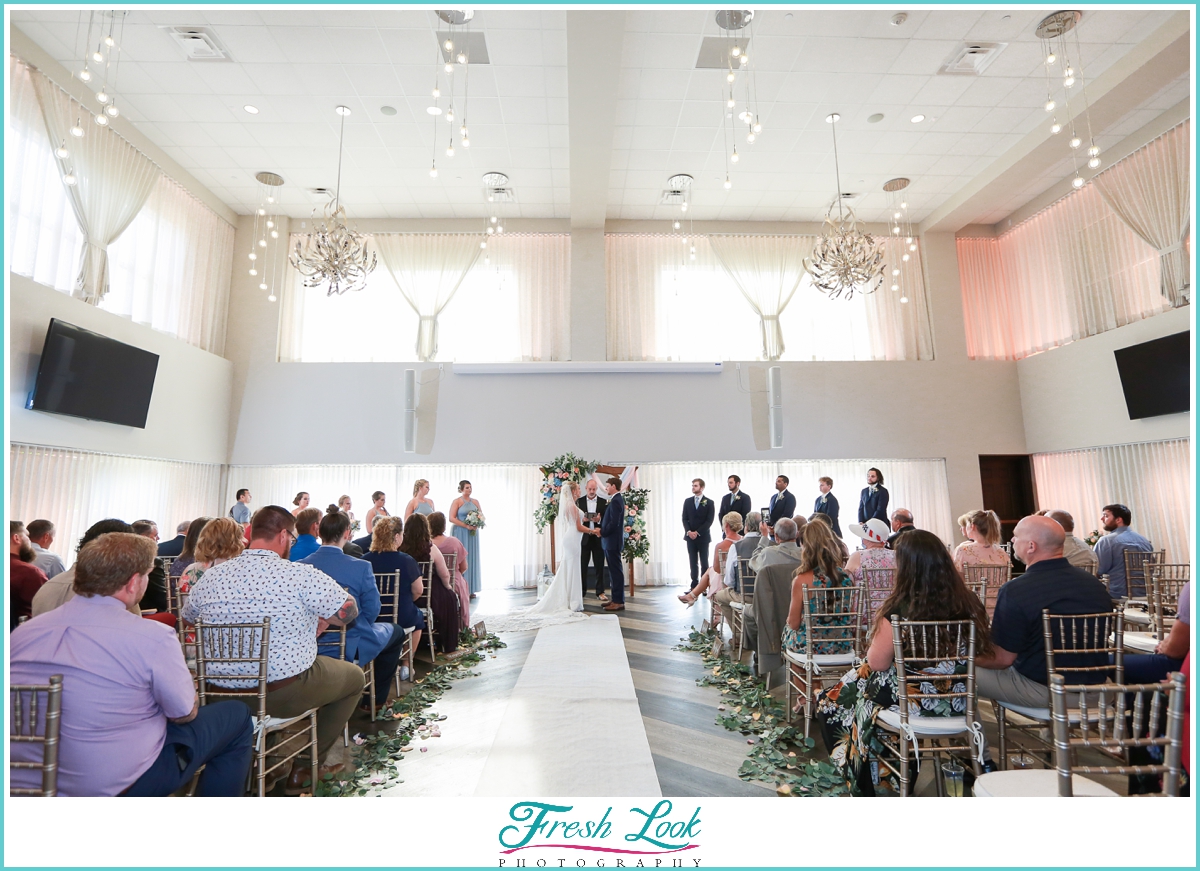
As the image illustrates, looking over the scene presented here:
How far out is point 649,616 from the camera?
711 cm

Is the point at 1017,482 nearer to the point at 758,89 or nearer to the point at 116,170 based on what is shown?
the point at 758,89

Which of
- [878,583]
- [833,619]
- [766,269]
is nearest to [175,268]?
[766,269]

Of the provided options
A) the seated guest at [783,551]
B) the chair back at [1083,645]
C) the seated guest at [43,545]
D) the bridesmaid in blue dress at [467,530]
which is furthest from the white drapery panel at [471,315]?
the chair back at [1083,645]

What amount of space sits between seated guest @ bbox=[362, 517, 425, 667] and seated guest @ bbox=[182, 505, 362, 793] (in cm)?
122

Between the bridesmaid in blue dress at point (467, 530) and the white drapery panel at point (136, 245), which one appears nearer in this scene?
the white drapery panel at point (136, 245)

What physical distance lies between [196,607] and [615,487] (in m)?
6.28

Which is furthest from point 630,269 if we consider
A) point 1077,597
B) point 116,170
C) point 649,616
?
point 1077,597

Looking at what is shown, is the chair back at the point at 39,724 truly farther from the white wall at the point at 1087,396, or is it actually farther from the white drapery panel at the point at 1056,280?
the white drapery panel at the point at 1056,280

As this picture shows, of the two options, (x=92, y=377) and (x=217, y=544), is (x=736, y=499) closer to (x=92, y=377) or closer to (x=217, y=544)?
(x=217, y=544)

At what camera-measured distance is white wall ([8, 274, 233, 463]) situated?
19.5ft

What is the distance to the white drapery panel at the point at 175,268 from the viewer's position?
7.69 meters

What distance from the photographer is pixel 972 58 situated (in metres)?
6.50

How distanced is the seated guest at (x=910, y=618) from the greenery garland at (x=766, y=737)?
0.50ft

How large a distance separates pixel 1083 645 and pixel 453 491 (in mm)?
8628
